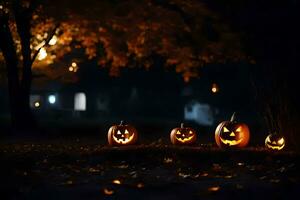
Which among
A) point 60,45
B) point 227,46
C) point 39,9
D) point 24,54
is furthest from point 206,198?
point 60,45

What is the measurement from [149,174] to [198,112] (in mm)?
43044

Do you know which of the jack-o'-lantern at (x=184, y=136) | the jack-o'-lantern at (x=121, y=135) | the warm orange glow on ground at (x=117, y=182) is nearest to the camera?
the warm orange glow on ground at (x=117, y=182)

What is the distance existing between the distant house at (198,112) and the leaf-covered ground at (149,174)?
115 ft

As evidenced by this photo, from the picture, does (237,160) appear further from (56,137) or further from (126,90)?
(126,90)

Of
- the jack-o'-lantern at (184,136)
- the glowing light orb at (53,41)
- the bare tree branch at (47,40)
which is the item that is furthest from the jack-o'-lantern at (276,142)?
the glowing light orb at (53,41)

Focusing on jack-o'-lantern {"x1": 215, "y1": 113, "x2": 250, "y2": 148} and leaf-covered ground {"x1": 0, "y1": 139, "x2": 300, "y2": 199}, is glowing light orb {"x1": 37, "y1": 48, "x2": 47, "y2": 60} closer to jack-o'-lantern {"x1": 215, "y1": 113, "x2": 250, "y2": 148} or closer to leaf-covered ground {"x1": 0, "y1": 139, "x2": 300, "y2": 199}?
leaf-covered ground {"x1": 0, "y1": 139, "x2": 300, "y2": 199}

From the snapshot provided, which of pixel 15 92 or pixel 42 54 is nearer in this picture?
pixel 15 92

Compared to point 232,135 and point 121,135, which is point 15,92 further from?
point 232,135

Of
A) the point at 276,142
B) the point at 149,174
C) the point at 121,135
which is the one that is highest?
the point at 121,135

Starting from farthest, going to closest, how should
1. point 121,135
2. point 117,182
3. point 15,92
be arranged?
point 15,92 < point 121,135 < point 117,182

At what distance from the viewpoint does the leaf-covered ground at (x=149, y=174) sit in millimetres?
9773

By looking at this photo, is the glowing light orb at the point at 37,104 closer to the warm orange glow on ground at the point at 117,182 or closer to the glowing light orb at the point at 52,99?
the glowing light orb at the point at 52,99

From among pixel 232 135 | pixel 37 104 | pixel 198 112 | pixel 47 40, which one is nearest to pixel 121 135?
pixel 232 135

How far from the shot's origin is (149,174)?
12234mm
